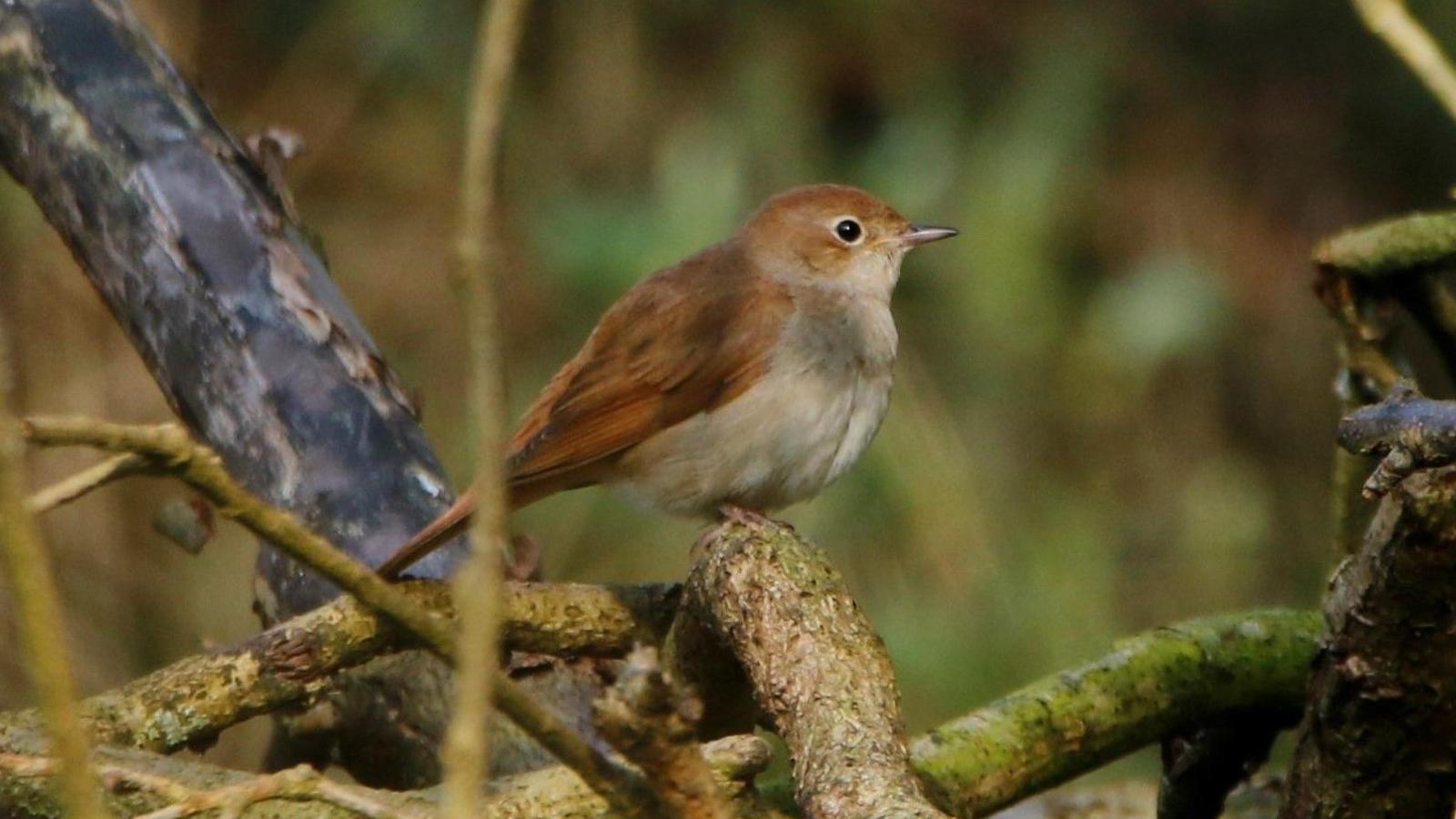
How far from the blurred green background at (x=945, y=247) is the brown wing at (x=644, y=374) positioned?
6.42 feet

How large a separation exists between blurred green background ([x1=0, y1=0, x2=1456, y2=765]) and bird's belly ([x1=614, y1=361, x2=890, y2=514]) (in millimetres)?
1983

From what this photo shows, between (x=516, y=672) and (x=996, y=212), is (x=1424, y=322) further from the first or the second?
(x=996, y=212)

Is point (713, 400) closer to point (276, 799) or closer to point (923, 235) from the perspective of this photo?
point (923, 235)

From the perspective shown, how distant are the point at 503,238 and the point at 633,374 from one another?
2.89 meters

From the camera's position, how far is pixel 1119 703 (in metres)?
2.76

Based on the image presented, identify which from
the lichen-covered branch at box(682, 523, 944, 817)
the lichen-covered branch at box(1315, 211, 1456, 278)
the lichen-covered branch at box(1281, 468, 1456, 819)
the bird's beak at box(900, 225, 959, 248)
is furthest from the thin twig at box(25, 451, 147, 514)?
the bird's beak at box(900, 225, 959, 248)

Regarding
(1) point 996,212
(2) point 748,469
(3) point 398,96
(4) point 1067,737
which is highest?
(3) point 398,96

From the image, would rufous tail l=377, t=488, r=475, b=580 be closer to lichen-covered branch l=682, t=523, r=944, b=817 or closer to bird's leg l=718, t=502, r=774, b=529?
lichen-covered branch l=682, t=523, r=944, b=817

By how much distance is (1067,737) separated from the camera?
2.70 m

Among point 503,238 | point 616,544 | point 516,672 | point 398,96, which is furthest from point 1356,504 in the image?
point 398,96

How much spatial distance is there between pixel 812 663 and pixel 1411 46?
0.86 metres

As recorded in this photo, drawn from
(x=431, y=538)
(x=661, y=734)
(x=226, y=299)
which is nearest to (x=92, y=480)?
(x=661, y=734)

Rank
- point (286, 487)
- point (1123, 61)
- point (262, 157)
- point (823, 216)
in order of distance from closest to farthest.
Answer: point (286, 487)
point (262, 157)
point (823, 216)
point (1123, 61)

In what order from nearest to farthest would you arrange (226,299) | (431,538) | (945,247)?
1. (431,538)
2. (226,299)
3. (945,247)
